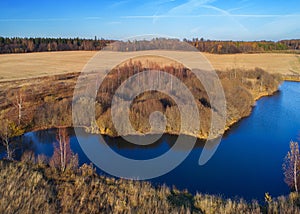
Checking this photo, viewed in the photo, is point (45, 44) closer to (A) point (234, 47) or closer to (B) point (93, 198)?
(A) point (234, 47)

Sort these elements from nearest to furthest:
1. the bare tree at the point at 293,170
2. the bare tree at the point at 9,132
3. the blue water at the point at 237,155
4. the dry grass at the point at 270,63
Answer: the bare tree at the point at 293,170, the blue water at the point at 237,155, the bare tree at the point at 9,132, the dry grass at the point at 270,63

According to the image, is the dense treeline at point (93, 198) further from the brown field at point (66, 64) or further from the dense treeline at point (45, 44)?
the dense treeline at point (45, 44)

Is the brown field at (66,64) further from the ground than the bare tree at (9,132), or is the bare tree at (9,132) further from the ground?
the brown field at (66,64)

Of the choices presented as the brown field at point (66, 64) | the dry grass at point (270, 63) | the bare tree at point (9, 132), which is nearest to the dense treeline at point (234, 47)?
the dry grass at point (270, 63)

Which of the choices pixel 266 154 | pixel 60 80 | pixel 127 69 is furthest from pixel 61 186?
pixel 60 80

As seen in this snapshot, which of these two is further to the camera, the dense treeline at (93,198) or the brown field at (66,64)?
the brown field at (66,64)

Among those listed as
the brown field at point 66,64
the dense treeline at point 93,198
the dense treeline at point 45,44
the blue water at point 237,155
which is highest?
the dense treeline at point 45,44

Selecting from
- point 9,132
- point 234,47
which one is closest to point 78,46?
point 234,47

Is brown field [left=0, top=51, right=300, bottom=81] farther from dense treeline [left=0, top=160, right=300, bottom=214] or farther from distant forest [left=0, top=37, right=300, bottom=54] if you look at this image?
dense treeline [left=0, top=160, right=300, bottom=214]
